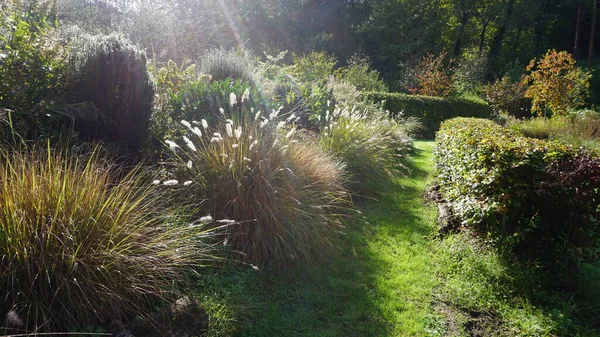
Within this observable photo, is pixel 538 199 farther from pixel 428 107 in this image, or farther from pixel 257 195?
pixel 428 107

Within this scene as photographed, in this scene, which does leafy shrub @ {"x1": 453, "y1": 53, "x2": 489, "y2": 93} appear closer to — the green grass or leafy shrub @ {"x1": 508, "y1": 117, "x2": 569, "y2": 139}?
leafy shrub @ {"x1": 508, "y1": 117, "x2": 569, "y2": 139}

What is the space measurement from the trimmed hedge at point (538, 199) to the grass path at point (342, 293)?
833 millimetres

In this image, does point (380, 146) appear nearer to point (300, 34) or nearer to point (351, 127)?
point (351, 127)

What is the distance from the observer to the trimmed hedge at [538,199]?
3.41 meters

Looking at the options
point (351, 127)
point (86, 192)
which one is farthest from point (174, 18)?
point (86, 192)

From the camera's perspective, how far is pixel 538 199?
3605 millimetres

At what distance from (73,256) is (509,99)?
2026 centimetres

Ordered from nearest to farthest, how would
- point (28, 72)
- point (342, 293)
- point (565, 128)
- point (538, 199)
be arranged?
point (342, 293) → point (538, 199) → point (28, 72) → point (565, 128)

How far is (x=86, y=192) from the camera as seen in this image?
2.49 metres

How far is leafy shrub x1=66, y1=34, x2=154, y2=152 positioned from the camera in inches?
173

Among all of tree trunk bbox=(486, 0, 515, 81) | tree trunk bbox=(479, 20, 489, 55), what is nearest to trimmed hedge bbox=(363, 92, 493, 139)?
tree trunk bbox=(486, 0, 515, 81)

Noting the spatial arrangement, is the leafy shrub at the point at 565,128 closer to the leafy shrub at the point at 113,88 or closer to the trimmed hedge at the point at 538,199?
the trimmed hedge at the point at 538,199

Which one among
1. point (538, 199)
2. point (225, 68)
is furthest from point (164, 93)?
point (538, 199)

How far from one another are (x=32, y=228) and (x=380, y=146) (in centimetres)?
565
